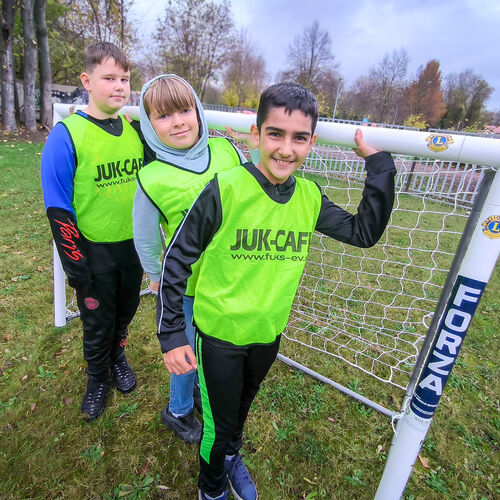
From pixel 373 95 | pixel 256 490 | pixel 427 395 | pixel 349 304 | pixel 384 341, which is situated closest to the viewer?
pixel 427 395

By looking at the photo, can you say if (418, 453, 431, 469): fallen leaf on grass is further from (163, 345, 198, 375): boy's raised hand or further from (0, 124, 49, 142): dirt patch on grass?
(0, 124, 49, 142): dirt patch on grass

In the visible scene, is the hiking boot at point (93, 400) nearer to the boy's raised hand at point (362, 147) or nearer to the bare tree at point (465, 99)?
the boy's raised hand at point (362, 147)

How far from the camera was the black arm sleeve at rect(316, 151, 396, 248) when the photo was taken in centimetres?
138

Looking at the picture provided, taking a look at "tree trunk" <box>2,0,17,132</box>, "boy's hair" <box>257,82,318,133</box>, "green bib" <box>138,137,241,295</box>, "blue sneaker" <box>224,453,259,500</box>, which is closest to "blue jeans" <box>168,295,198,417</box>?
"blue sneaker" <box>224,453,259,500</box>

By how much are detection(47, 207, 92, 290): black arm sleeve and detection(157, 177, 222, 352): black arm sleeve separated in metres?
0.79

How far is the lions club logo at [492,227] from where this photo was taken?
1.28 metres

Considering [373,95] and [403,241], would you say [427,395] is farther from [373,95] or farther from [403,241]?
[373,95]

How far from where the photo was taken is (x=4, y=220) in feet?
17.9

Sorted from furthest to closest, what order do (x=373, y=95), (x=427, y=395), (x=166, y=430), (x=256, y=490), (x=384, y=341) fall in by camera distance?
(x=373, y=95) < (x=384, y=341) < (x=166, y=430) < (x=256, y=490) < (x=427, y=395)

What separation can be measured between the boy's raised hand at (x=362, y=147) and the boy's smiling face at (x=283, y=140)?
0.30m

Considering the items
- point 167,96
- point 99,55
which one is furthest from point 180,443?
point 99,55

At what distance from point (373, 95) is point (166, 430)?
126ft

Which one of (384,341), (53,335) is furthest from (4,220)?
(384,341)

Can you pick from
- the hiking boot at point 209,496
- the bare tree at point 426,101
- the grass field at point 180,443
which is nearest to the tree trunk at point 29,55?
the grass field at point 180,443
